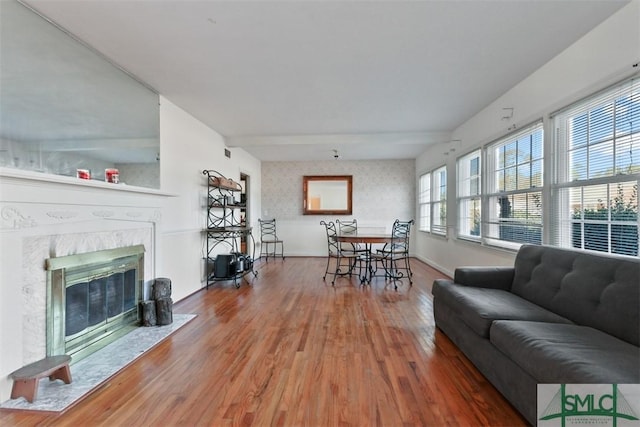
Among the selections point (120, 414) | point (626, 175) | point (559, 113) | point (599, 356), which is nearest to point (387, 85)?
point (559, 113)

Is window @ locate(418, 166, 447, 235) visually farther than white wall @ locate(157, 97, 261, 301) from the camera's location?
Yes

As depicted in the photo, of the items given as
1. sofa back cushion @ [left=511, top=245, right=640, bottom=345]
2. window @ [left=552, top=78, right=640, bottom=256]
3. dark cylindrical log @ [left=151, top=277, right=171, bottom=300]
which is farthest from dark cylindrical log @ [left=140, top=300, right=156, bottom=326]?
window @ [left=552, top=78, right=640, bottom=256]

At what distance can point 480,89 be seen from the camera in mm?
3080

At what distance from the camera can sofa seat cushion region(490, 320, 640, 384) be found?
3.81 feet

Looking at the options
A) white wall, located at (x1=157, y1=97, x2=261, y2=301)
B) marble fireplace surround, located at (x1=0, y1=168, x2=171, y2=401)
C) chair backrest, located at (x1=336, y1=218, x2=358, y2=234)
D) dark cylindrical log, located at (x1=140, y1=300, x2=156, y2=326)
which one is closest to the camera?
marble fireplace surround, located at (x1=0, y1=168, x2=171, y2=401)

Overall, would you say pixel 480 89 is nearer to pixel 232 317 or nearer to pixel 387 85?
pixel 387 85

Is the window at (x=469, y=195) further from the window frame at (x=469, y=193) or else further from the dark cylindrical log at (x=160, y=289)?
the dark cylindrical log at (x=160, y=289)

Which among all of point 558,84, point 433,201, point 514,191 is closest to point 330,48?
point 558,84

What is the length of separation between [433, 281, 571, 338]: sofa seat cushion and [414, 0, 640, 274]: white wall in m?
1.02

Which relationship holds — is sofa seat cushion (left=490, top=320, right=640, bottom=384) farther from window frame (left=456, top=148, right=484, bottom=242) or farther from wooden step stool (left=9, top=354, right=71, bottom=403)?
wooden step stool (left=9, top=354, right=71, bottom=403)

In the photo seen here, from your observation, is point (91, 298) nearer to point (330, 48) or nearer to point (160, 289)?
point (160, 289)

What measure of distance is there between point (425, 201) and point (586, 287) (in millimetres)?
4796

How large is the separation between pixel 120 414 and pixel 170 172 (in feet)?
8.26

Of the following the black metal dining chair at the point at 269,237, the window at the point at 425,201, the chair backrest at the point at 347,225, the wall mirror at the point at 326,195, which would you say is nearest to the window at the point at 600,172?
the window at the point at 425,201
